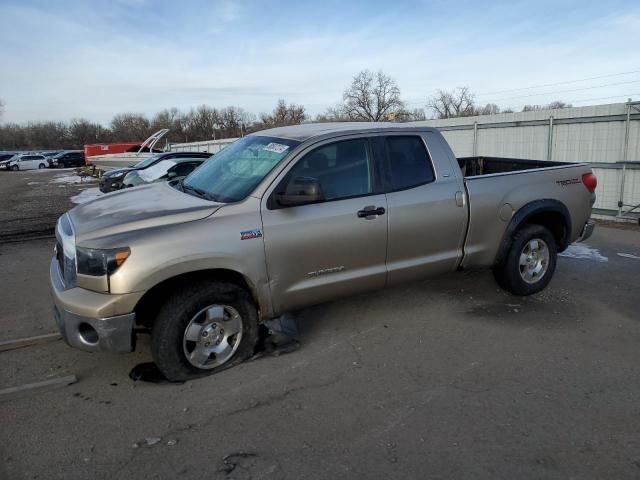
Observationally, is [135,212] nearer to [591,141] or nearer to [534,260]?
[534,260]

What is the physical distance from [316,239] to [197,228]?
94cm

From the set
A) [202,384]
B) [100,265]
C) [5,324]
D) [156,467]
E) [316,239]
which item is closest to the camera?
[156,467]

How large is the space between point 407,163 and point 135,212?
2.41 metres

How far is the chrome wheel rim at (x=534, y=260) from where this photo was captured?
515 centimetres

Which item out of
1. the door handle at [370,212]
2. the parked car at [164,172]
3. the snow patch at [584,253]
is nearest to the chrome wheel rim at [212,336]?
the door handle at [370,212]

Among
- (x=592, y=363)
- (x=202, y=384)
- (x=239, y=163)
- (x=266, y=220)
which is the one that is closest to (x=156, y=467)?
(x=202, y=384)

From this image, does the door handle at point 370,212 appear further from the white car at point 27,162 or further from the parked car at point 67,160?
the parked car at point 67,160

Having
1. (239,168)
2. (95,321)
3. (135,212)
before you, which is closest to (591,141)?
(239,168)

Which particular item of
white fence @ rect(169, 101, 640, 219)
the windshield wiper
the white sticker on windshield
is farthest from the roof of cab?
white fence @ rect(169, 101, 640, 219)

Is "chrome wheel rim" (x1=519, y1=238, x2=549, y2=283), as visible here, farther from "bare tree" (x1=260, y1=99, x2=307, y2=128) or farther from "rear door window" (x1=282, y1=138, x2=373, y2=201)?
"bare tree" (x1=260, y1=99, x2=307, y2=128)

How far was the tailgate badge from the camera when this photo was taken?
11.5ft

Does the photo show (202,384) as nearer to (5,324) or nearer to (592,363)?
(5,324)

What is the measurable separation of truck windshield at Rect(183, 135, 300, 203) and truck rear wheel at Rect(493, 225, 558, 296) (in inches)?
105

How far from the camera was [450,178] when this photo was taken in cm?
453
